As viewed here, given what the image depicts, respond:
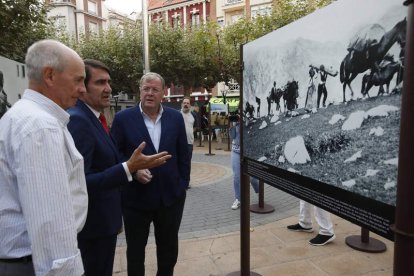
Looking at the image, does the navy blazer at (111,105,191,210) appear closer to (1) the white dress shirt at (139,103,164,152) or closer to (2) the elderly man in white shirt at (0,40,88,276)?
(1) the white dress shirt at (139,103,164,152)

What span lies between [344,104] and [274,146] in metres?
0.82

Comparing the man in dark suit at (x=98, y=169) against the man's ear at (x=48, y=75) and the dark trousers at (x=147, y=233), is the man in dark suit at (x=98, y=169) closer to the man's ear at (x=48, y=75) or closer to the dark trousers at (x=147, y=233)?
the dark trousers at (x=147, y=233)

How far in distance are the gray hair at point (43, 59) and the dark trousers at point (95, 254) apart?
4.03 ft

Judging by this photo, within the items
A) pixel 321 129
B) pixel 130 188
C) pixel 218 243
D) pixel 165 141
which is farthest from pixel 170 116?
pixel 218 243

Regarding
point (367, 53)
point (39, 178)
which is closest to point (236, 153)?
point (367, 53)

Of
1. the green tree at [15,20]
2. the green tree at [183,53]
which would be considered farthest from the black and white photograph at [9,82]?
the green tree at [183,53]

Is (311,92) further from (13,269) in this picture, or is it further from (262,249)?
(262,249)

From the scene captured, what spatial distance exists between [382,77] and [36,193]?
162 centimetres

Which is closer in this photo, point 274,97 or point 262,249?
point 274,97

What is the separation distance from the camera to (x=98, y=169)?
2.25 m

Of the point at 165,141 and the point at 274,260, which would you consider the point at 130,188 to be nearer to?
the point at 165,141

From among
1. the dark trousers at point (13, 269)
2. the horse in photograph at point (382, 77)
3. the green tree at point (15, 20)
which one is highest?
the green tree at point (15, 20)

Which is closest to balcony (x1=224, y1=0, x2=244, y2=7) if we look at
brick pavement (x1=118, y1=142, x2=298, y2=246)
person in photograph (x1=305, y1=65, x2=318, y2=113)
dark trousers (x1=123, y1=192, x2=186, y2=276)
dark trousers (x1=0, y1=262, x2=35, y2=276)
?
brick pavement (x1=118, y1=142, x2=298, y2=246)

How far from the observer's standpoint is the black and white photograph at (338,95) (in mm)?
1505
